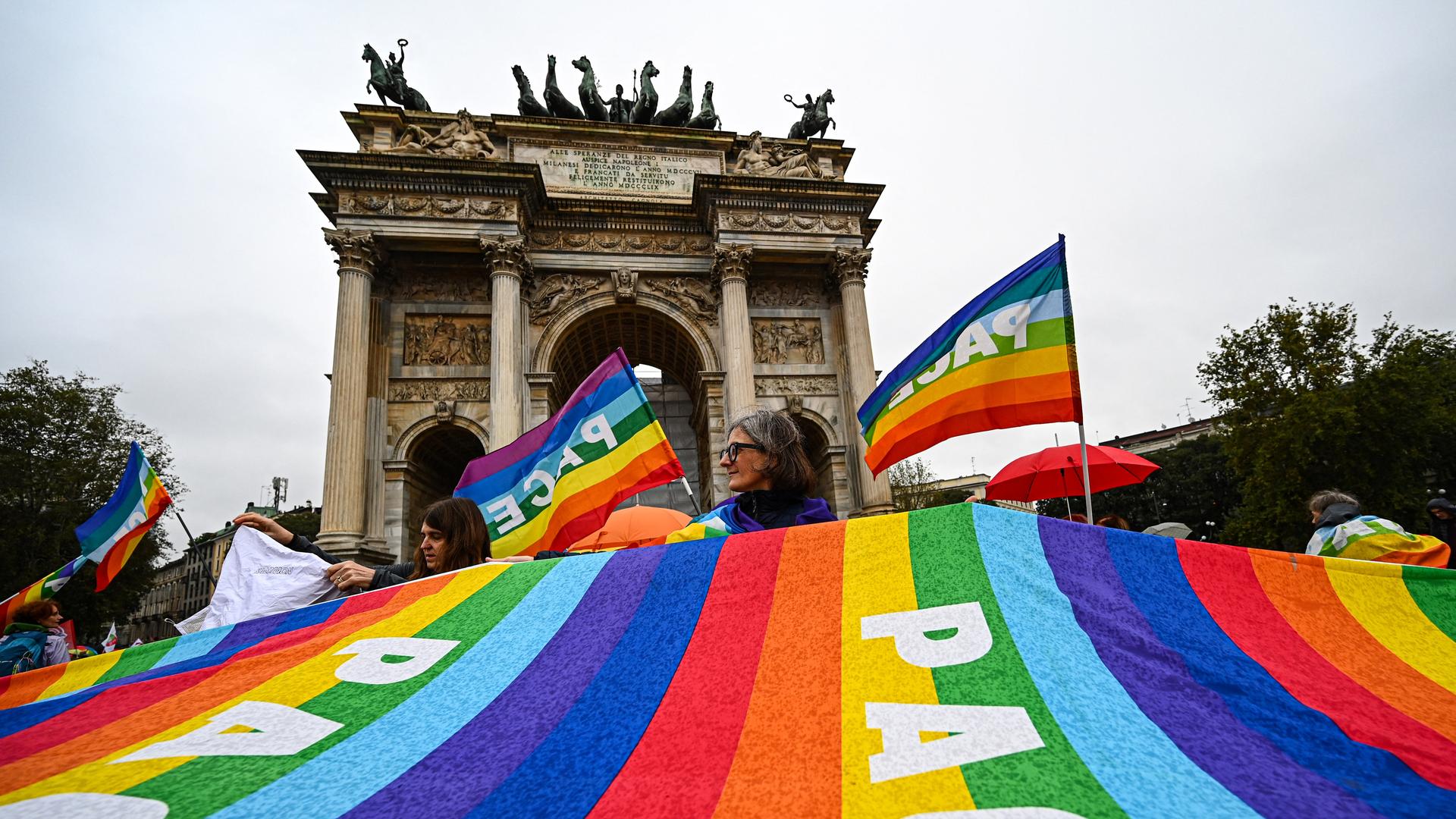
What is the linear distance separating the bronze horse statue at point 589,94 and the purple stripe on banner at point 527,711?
21562 millimetres

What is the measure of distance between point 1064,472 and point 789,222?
12.5 metres

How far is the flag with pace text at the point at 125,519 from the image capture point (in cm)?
735

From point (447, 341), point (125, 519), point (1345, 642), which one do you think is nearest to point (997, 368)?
point (1345, 642)

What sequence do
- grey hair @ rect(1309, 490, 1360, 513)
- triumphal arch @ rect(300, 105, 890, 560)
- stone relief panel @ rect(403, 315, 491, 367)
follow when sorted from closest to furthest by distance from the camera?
grey hair @ rect(1309, 490, 1360, 513), triumphal arch @ rect(300, 105, 890, 560), stone relief panel @ rect(403, 315, 491, 367)

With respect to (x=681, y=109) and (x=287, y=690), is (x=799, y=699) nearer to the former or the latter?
(x=287, y=690)

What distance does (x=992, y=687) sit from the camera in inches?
61.5

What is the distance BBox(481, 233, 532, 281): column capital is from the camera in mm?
17344

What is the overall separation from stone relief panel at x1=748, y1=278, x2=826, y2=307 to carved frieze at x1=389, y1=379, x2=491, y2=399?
847 cm

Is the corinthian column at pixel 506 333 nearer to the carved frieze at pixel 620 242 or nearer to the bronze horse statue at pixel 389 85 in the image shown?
the carved frieze at pixel 620 242

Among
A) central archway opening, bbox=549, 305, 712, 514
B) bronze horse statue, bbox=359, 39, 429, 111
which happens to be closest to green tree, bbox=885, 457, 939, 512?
central archway opening, bbox=549, 305, 712, 514

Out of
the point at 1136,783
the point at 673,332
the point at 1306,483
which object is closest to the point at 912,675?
the point at 1136,783

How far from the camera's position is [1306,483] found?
23203 mm

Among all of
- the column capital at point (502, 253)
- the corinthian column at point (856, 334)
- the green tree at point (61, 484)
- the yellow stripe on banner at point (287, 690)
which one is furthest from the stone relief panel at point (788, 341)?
the green tree at point (61, 484)

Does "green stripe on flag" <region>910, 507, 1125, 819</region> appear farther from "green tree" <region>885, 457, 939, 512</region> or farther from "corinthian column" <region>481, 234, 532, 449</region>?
"green tree" <region>885, 457, 939, 512</region>
